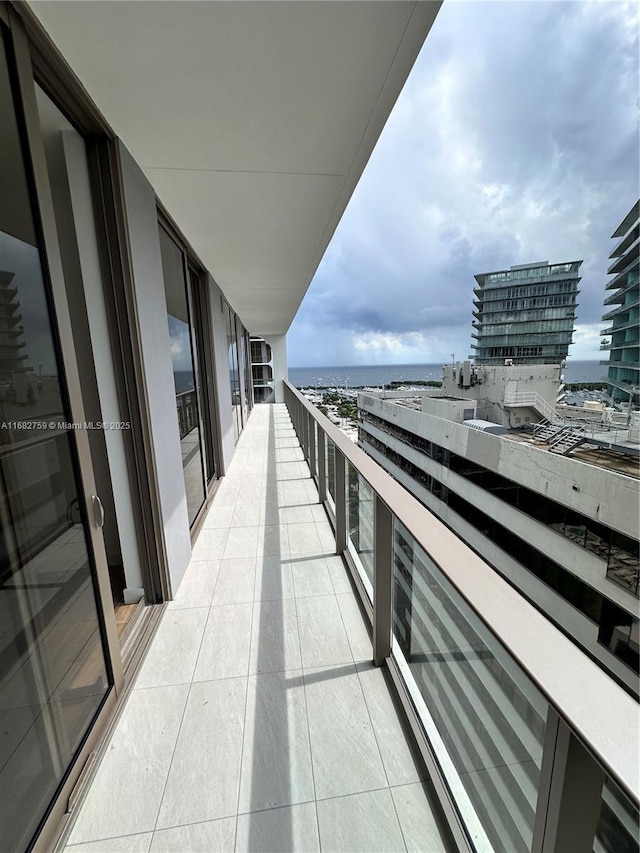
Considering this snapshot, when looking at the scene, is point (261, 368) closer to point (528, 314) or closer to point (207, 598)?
point (207, 598)

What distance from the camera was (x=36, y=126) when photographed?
3.57ft

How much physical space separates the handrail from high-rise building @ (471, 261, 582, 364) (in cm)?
2340

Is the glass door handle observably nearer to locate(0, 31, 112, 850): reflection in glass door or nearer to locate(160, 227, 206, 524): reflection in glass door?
locate(0, 31, 112, 850): reflection in glass door

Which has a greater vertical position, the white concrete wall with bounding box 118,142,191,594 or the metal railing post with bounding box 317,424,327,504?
the white concrete wall with bounding box 118,142,191,594

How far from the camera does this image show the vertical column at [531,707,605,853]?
22.6 inches

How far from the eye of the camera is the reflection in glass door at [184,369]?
2705mm

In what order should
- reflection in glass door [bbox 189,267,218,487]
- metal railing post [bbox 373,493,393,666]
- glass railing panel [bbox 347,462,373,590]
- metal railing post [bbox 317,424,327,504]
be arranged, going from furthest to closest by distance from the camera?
1. reflection in glass door [bbox 189,267,218,487]
2. metal railing post [bbox 317,424,327,504]
3. glass railing panel [bbox 347,462,373,590]
4. metal railing post [bbox 373,493,393,666]

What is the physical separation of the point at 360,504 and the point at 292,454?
139 inches

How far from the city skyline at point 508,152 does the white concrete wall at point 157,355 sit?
1284 millimetres

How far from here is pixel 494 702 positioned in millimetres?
929

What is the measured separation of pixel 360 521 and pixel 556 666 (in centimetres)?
164

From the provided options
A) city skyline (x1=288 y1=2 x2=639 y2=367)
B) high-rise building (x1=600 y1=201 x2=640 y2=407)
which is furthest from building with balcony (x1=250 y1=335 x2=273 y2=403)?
high-rise building (x1=600 y1=201 x2=640 y2=407)

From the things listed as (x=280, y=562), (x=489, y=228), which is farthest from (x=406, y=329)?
(x=280, y=562)

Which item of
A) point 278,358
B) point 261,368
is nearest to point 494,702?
point 278,358
